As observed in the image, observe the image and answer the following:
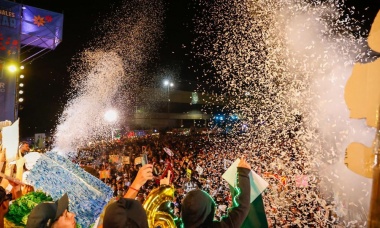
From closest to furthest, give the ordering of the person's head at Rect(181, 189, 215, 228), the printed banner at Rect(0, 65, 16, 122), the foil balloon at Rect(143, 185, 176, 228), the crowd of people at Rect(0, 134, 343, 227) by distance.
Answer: the person's head at Rect(181, 189, 215, 228)
the foil balloon at Rect(143, 185, 176, 228)
the crowd of people at Rect(0, 134, 343, 227)
the printed banner at Rect(0, 65, 16, 122)

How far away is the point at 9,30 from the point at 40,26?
4.56 feet

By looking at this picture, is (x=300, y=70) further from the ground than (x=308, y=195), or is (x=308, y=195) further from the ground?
(x=300, y=70)

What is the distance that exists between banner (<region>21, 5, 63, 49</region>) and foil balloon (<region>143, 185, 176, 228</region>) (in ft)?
35.8

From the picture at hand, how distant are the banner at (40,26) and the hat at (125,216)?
1132 centimetres

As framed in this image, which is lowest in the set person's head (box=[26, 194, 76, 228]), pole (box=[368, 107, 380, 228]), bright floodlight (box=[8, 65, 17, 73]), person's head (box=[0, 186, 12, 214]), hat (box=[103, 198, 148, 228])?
person's head (box=[0, 186, 12, 214])

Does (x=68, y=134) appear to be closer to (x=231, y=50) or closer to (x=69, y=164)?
(x=231, y=50)

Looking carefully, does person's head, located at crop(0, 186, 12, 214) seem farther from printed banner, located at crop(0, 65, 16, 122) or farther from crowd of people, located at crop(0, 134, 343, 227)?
printed banner, located at crop(0, 65, 16, 122)

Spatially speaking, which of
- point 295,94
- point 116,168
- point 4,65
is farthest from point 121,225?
point 4,65

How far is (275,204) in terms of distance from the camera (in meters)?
5.68

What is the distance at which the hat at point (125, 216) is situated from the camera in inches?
60.6

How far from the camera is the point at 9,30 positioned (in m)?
10.2

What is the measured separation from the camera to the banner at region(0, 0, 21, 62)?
32.9 ft

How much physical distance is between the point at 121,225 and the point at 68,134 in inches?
891

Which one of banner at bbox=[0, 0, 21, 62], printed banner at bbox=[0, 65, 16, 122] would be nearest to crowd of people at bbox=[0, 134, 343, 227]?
printed banner at bbox=[0, 65, 16, 122]
